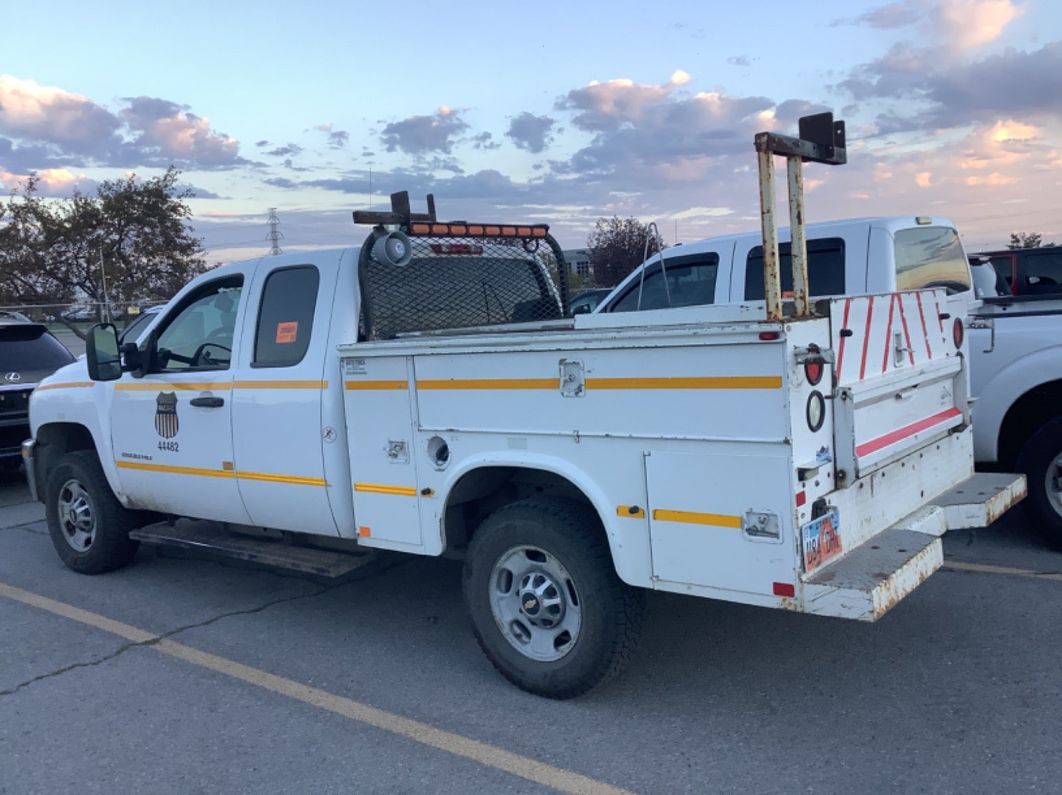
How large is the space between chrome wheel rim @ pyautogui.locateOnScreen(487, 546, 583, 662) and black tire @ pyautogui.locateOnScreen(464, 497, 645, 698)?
0.01 metres

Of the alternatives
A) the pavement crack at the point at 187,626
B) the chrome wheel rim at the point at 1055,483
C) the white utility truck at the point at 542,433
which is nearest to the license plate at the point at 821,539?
the white utility truck at the point at 542,433

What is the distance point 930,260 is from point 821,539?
4643 millimetres

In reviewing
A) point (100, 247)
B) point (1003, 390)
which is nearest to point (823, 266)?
point (1003, 390)

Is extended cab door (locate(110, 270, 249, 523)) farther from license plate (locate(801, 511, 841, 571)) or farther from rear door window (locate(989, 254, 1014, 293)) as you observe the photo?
rear door window (locate(989, 254, 1014, 293))

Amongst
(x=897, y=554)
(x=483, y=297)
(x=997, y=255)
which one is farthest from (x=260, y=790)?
(x=997, y=255)

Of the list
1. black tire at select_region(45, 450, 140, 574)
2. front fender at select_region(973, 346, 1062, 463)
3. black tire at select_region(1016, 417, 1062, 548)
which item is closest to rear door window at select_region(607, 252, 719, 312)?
front fender at select_region(973, 346, 1062, 463)

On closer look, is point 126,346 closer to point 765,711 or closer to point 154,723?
point 154,723

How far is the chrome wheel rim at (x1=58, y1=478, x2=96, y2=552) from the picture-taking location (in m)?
6.62

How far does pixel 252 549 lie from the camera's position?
5.51 meters

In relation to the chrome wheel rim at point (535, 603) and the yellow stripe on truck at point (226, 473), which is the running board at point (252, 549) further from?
the chrome wheel rim at point (535, 603)

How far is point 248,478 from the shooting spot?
5293 millimetres

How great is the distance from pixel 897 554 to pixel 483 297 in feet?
9.79

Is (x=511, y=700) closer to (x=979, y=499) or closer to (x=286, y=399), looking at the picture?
(x=286, y=399)

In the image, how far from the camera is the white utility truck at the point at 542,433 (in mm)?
3547
